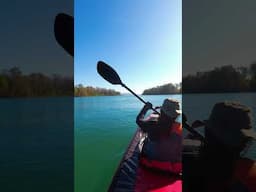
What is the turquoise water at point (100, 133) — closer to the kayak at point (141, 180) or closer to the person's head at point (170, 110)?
the person's head at point (170, 110)

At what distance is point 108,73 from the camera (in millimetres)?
2129

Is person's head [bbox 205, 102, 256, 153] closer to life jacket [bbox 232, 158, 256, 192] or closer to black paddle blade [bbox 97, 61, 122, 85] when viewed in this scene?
life jacket [bbox 232, 158, 256, 192]

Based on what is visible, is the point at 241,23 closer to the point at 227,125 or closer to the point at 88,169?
the point at 227,125

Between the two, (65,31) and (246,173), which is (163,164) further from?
(65,31)

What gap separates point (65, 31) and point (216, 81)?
0.86 m

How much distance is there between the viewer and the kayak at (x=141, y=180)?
159cm

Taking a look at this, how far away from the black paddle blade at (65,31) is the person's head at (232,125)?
33.8 inches

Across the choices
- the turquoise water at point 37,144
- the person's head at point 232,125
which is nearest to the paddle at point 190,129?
the person's head at point 232,125

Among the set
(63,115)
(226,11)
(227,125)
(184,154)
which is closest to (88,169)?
(63,115)

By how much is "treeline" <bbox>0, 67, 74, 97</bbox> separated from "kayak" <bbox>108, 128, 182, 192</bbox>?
2.05 feet

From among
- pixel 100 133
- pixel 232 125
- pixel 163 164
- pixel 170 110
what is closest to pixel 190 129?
pixel 232 125

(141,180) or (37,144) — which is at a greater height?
(37,144)

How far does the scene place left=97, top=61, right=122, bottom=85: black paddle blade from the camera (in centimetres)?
211

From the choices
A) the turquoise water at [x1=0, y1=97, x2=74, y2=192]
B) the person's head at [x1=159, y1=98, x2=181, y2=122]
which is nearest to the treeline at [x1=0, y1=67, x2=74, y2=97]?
the turquoise water at [x1=0, y1=97, x2=74, y2=192]
